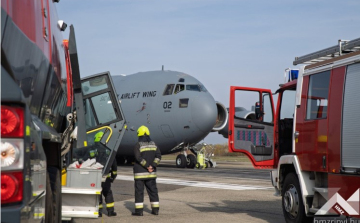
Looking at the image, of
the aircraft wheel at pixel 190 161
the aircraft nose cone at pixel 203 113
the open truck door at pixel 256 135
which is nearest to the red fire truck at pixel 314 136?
the open truck door at pixel 256 135

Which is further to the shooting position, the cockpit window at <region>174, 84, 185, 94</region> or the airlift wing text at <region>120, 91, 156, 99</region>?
the airlift wing text at <region>120, 91, 156, 99</region>

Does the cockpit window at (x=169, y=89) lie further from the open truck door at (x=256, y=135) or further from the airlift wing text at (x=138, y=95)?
the open truck door at (x=256, y=135)

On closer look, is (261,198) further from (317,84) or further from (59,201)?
(59,201)

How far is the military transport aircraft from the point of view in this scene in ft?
80.7

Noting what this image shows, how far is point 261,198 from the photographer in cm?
1354

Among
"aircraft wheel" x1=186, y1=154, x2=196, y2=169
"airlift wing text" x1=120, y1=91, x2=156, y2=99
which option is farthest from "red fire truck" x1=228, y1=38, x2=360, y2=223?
"aircraft wheel" x1=186, y1=154, x2=196, y2=169

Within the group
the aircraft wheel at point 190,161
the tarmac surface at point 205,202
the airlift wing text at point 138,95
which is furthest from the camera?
the aircraft wheel at point 190,161

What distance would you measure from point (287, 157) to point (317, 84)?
1.36 metres

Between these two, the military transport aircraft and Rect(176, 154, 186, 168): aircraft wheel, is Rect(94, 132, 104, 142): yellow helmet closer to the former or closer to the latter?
the military transport aircraft

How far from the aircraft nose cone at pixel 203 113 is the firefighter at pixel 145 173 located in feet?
42.1

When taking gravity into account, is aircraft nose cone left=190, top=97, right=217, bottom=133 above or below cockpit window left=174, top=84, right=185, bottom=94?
below

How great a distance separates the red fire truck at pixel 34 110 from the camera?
2.92 m

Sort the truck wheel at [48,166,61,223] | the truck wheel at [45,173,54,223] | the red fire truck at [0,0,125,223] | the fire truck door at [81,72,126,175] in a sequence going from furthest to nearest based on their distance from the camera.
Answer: the fire truck door at [81,72,126,175] < the truck wheel at [48,166,61,223] < the truck wheel at [45,173,54,223] < the red fire truck at [0,0,125,223]

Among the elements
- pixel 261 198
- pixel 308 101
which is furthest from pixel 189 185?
pixel 308 101
